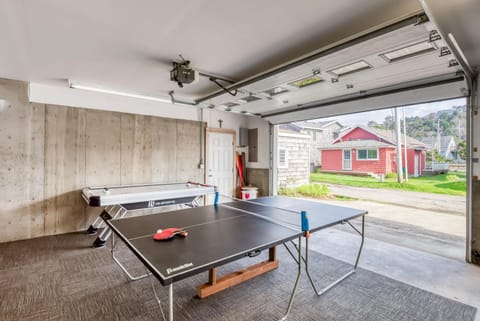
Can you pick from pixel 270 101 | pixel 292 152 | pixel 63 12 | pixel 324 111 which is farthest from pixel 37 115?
pixel 292 152

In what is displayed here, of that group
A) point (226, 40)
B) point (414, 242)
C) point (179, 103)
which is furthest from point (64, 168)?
point (414, 242)

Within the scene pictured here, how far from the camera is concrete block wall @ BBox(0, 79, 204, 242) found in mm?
3697

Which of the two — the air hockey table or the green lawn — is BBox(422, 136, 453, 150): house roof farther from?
the air hockey table

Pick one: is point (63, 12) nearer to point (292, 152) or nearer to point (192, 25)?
point (192, 25)

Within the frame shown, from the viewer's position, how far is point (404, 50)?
229cm

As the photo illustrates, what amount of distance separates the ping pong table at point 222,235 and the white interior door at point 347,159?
11.3 feet

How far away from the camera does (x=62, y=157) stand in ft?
13.3

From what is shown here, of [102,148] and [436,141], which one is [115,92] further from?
[436,141]

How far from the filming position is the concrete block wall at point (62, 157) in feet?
12.1

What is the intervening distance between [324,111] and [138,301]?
13.4 feet

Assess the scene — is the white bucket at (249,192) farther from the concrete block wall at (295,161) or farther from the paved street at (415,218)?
the paved street at (415,218)

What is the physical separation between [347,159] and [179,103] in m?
4.39

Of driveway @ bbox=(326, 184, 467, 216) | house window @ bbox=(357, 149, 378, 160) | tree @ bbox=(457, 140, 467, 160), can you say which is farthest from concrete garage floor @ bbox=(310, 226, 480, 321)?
house window @ bbox=(357, 149, 378, 160)

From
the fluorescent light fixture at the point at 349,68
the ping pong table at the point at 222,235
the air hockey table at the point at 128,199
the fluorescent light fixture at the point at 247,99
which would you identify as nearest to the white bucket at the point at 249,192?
the air hockey table at the point at 128,199
